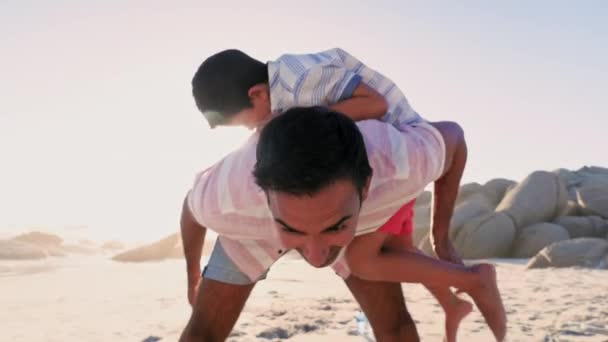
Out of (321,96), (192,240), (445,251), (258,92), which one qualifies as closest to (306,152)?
(321,96)

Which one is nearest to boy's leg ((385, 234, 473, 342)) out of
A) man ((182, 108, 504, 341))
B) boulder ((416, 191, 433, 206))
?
man ((182, 108, 504, 341))

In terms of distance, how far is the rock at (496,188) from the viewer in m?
14.3

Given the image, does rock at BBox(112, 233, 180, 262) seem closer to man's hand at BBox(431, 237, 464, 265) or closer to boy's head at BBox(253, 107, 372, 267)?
man's hand at BBox(431, 237, 464, 265)

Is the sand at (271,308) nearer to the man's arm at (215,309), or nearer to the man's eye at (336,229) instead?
the man's arm at (215,309)

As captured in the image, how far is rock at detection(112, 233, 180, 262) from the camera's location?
11.2m

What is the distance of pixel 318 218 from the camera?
82.5 inches

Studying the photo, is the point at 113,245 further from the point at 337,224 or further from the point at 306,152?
the point at 306,152

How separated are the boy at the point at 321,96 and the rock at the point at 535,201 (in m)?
8.56

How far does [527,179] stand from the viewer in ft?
41.0

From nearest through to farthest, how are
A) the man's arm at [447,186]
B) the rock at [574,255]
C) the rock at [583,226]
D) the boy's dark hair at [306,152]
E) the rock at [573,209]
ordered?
the boy's dark hair at [306,152], the man's arm at [447,186], the rock at [574,255], the rock at [583,226], the rock at [573,209]

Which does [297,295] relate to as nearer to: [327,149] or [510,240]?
[327,149]

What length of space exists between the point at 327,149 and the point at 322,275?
6178 mm

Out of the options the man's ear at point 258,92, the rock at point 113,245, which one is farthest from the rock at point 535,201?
the man's ear at point 258,92

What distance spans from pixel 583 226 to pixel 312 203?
10.7 metres
